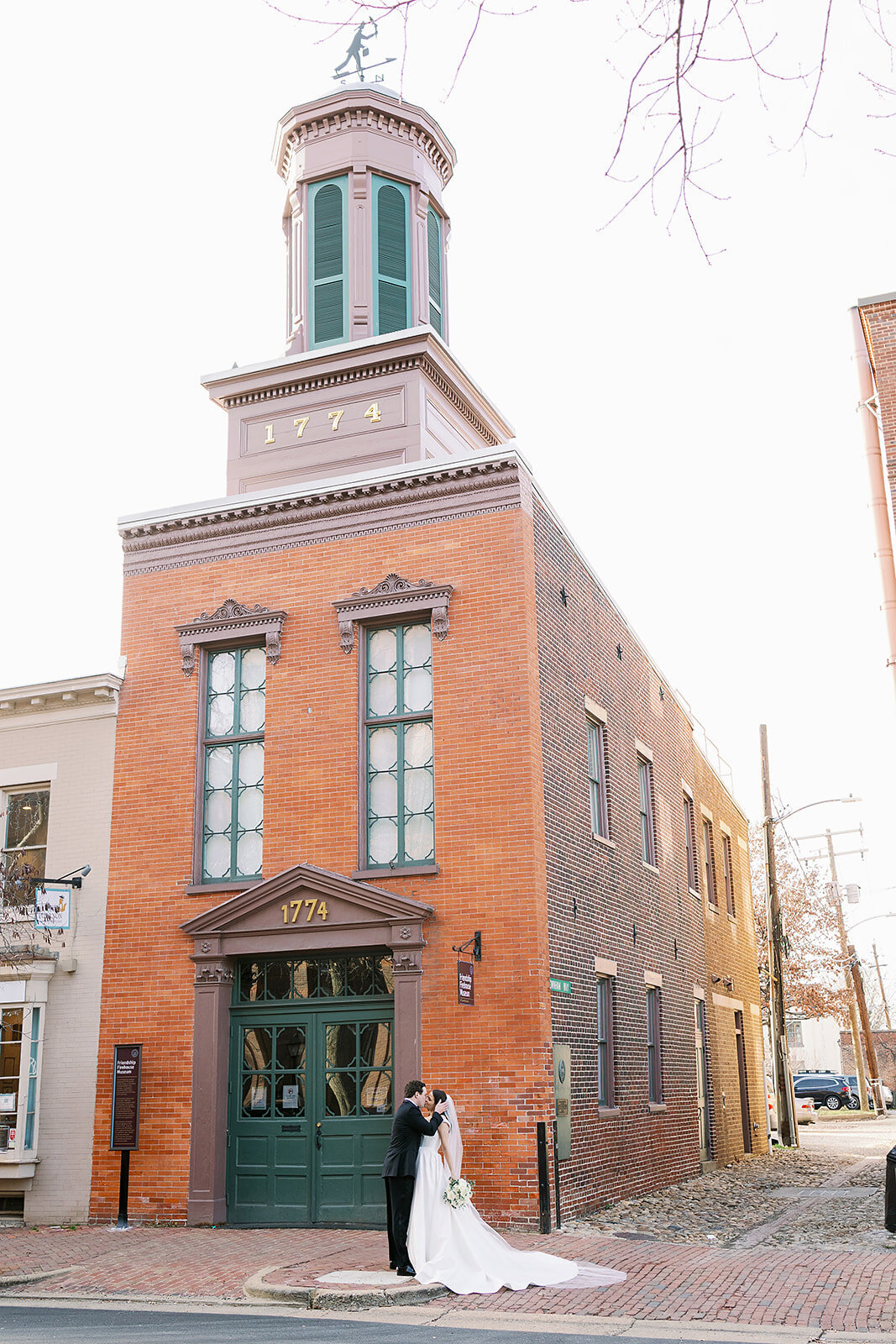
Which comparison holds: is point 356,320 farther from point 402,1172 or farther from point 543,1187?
point 402,1172

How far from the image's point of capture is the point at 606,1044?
17.5 metres

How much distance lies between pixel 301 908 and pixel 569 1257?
17.5 ft

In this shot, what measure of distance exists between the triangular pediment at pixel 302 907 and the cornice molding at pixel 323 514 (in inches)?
180

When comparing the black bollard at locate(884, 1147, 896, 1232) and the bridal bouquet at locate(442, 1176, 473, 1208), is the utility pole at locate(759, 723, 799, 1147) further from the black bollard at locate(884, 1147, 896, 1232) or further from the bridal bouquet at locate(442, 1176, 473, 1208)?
the bridal bouquet at locate(442, 1176, 473, 1208)

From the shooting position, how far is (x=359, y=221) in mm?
20234

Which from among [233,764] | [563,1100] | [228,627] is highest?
[228,627]

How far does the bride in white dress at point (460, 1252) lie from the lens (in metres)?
10.7

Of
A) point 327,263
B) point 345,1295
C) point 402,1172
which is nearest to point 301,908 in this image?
point 402,1172

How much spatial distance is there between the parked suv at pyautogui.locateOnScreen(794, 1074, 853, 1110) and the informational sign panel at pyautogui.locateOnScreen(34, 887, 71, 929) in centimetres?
4660

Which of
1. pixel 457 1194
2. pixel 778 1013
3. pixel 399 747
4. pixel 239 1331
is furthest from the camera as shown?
pixel 778 1013

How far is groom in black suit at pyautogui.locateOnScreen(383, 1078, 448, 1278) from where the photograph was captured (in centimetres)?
1112

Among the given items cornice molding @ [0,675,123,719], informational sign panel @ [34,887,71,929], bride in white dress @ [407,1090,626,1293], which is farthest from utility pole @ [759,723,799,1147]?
bride in white dress @ [407,1090,626,1293]

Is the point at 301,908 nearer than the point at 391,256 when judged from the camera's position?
Yes

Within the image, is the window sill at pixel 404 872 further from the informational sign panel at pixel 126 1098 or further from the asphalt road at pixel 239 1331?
the asphalt road at pixel 239 1331
